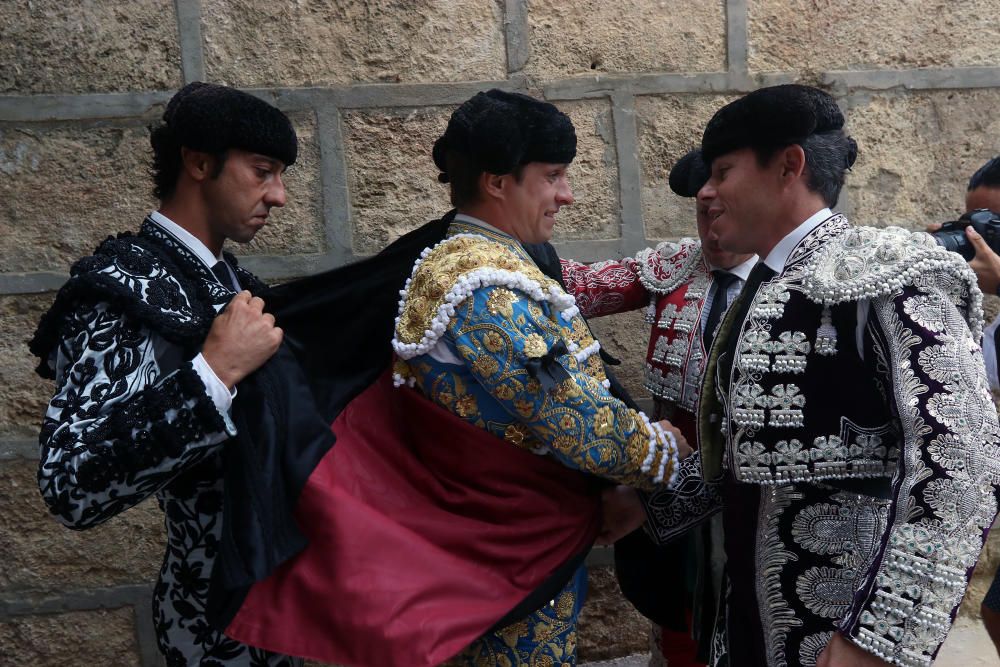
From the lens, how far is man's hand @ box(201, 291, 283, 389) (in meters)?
1.87

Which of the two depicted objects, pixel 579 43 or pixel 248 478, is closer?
pixel 248 478

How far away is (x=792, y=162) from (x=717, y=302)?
3.08 feet

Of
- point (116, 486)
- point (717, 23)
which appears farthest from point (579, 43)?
point (116, 486)

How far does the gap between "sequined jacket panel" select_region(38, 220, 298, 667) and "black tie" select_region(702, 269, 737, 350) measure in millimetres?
1402

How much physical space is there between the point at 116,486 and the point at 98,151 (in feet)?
5.87

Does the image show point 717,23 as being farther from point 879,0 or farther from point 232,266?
point 232,266

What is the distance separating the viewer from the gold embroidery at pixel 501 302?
1936 mm

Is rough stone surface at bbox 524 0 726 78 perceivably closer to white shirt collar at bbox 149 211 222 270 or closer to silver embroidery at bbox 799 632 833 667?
white shirt collar at bbox 149 211 222 270

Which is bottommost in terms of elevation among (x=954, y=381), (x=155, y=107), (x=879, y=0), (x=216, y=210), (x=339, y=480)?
(x=339, y=480)

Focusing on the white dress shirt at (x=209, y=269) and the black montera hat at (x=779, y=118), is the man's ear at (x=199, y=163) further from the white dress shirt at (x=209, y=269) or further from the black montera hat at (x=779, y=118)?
the black montera hat at (x=779, y=118)

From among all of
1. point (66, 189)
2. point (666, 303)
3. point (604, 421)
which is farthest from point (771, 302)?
point (66, 189)

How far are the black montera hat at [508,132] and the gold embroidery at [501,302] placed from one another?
1.15 ft

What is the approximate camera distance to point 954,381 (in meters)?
1.54

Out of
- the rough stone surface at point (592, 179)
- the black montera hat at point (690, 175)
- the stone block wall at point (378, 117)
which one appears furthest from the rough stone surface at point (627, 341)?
the black montera hat at point (690, 175)
